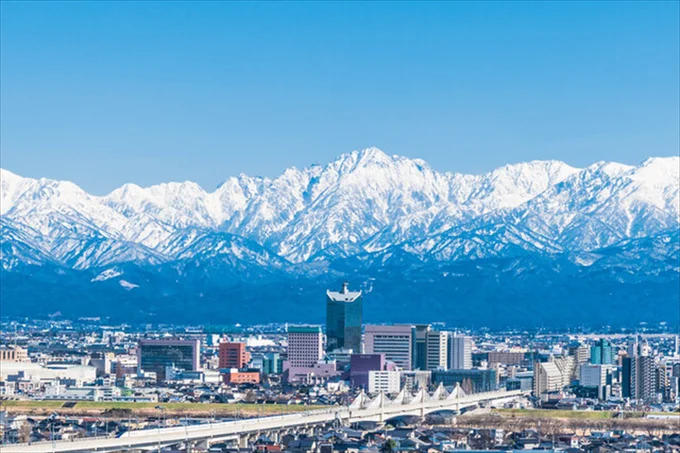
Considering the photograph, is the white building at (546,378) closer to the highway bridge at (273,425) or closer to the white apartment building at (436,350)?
the highway bridge at (273,425)

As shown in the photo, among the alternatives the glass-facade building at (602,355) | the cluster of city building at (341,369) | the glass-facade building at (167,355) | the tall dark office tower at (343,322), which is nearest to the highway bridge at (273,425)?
the cluster of city building at (341,369)

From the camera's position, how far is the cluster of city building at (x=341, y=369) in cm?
10069

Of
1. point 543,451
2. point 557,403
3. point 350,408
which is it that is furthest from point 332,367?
point 543,451

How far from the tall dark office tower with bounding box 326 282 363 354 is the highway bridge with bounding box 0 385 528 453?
41.7 metres

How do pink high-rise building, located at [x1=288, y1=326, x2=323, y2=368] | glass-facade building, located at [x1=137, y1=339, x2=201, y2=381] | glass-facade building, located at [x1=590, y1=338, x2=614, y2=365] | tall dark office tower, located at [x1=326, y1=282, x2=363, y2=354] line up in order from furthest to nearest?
tall dark office tower, located at [x1=326, y1=282, x2=363, y2=354] < pink high-rise building, located at [x1=288, y1=326, x2=323, y2=368] < glass-facade building, located at [x1=590, y1=338, x2=614, y2=365] < glass-facade building, located at [x1=137, y1=339, x2=201, y2=381]

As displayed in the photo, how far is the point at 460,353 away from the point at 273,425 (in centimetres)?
6005

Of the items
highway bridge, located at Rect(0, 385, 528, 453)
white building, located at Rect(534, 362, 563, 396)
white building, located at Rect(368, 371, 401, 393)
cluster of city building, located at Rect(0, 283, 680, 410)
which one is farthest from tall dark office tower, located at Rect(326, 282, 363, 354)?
highway bridge, located at Rect(0, 385, 528, 453)

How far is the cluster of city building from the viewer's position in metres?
101

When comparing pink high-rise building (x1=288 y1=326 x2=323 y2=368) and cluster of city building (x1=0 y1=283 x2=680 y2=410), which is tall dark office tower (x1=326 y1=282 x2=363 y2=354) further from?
pink high-rise building (x1=288 y1=326 x2=323 y2=368)

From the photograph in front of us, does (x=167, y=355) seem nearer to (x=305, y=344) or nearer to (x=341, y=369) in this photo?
(x=305, y=344)

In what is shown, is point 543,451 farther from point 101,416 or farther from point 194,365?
point 194,365

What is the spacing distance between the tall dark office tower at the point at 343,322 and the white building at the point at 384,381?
34.1 metres

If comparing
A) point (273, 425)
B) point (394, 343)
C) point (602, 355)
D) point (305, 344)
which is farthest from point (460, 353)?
point (273, 425)

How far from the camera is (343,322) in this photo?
14688cm
